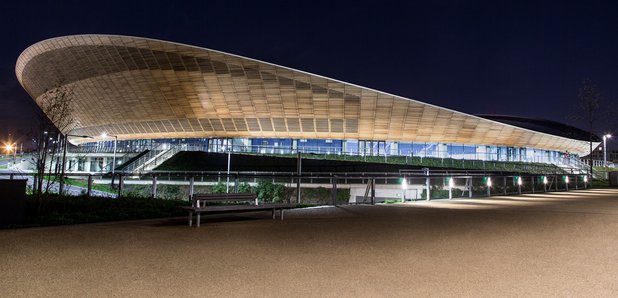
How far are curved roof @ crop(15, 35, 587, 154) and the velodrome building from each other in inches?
4.5

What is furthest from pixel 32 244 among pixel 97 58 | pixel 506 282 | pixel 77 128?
pixel 77 128

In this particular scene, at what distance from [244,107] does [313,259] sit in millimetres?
41249

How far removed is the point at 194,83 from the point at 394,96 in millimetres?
20979

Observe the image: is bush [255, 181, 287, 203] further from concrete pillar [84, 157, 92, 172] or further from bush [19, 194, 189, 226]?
concrete pillar [84, 157, 92, 172]

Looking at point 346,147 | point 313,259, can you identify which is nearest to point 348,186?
point 313,259

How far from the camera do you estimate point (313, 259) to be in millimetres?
6137

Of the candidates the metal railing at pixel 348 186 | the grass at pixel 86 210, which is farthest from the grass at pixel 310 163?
the grass at pixel 86 210

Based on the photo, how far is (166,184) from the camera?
23203 millimetres

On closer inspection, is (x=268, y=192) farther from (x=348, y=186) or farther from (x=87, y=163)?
(x=87, y=163)

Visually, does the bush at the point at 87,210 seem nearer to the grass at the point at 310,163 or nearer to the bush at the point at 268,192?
the bush at the point at 268,192

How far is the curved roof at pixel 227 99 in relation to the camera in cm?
4331

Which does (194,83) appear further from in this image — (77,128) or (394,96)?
(77,128)

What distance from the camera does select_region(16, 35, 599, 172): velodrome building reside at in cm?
4347

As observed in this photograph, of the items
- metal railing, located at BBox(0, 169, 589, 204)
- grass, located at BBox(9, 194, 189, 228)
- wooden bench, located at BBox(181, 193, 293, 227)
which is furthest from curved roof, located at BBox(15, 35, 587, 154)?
wooden bench, located at BBox(181, 193, 293, 227)
